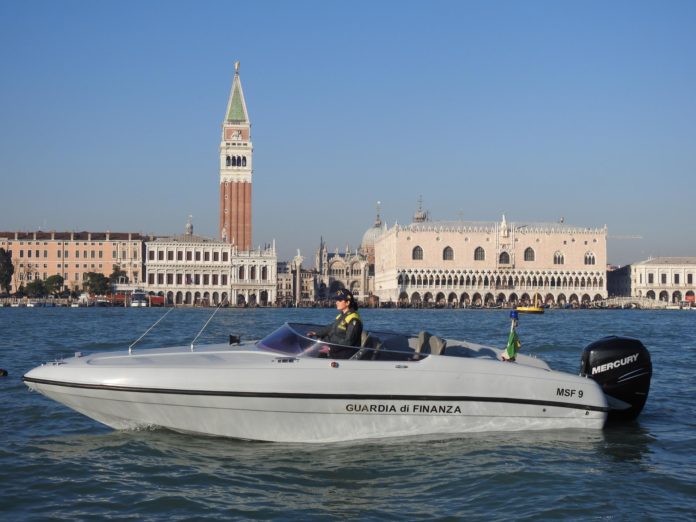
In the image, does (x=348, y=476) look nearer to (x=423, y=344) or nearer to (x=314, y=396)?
(x=314, y=396)

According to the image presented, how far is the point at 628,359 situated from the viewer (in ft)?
31.7

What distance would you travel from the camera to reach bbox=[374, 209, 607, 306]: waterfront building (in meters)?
100

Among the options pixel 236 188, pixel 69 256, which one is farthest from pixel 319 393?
pixel 69 256

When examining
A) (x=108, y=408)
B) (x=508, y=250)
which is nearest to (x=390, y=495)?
(x=108, y=408)

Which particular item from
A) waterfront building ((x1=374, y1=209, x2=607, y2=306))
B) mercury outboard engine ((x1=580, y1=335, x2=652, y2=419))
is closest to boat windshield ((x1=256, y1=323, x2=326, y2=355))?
mercury outboard engine ((x1=580, y1=335, x2=652, y2=419))

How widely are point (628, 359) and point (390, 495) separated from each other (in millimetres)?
3767

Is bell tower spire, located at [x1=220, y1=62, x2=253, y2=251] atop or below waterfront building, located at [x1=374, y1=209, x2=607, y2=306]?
atop

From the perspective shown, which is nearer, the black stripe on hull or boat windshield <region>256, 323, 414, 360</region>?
the black stripe on hull

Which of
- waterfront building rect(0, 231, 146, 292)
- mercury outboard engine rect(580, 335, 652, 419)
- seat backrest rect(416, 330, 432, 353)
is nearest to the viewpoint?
seat backrest rect(416, 330, 432, 353)

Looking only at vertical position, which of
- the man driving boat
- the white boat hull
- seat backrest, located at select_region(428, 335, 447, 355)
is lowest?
the white boat hull

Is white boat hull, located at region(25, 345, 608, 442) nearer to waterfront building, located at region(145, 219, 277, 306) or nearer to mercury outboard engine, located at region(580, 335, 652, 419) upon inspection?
mercury outboard engine, located at region(580, 335, 652, 419)

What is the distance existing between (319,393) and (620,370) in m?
3.47

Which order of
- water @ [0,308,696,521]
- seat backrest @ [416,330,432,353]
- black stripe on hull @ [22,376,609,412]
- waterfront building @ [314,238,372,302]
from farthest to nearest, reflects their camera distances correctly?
1. waterfront building @ [314,238,372,302]
2. seat backrest @ [416,330,432,353]
3. black stripe on hull @ [22,376,609,412]
4. water @ [0,308,696,521]

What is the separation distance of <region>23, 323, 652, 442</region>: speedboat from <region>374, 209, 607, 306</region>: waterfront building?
90260 mm
